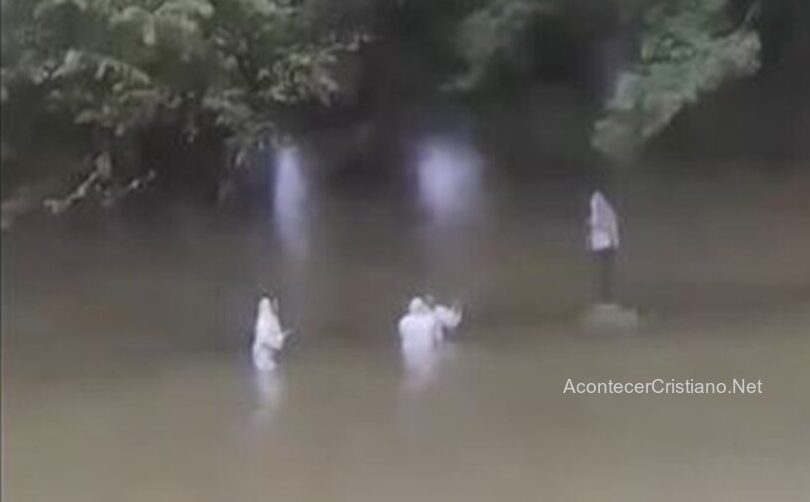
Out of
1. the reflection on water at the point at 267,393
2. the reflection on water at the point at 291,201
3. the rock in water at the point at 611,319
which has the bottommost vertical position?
the reflection on water at the point at 267,393

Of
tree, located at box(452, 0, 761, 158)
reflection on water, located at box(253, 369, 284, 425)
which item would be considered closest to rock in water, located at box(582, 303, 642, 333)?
tree, located at box(452, 0, 761, 158)

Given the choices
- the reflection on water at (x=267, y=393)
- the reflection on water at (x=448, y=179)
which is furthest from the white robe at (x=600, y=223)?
the reflection on water at (x=267, y=393)

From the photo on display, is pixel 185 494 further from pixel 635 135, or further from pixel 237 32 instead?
pixel 635 135

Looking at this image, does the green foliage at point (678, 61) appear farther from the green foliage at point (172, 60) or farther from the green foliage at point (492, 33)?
the green foliage at point (172, 60)

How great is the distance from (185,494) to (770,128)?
1.05m

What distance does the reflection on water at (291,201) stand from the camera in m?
1.87

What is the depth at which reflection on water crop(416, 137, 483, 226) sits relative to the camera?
198 cm

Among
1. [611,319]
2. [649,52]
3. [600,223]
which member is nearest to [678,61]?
[649,52]

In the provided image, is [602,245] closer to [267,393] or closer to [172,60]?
[267,393]

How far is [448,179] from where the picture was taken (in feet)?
6.57

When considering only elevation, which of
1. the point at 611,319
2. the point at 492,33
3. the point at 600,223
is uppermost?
the point at 492,33

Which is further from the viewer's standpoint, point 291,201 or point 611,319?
point 611,319

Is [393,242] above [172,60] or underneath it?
underneath

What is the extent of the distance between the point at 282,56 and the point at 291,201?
0.17 metres
